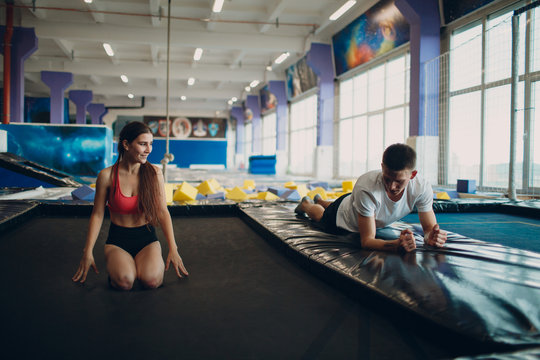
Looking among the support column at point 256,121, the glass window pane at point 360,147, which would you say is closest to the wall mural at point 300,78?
the glass window pane at point 360,147

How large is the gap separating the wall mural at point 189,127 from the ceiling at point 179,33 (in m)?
10.3

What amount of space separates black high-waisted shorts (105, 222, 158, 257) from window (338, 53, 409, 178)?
7531mm

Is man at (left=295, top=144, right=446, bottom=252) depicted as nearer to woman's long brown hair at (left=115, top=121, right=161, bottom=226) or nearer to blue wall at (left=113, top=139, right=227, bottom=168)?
woman's long brown hair at (left=115, top=121, right=161, bottom=226)

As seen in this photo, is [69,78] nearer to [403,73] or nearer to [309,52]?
[309,52]

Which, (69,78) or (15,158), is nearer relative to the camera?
(15,158)

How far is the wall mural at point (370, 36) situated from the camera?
8.50 metres

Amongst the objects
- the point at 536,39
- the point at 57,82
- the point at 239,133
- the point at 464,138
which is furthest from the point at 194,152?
the point at 536,39

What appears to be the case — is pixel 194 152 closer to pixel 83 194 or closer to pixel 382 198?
pixel 83 194

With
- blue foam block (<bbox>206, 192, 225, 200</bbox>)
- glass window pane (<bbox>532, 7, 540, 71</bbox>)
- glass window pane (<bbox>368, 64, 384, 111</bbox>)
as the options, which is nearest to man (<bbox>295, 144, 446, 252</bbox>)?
blue foam block (<bbox>206, 192, 225, 200</bbox>)

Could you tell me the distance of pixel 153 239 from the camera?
6.85 feet

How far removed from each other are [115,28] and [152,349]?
11.5 meters

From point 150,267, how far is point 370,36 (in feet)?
30.6

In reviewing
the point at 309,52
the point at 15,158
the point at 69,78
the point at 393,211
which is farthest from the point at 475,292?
the point at 69,78

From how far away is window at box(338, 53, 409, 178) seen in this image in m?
9.30
